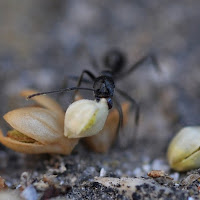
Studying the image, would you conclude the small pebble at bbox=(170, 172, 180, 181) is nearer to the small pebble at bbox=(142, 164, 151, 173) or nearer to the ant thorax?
the small pebble at bbox=(142, 164, 151, 173)

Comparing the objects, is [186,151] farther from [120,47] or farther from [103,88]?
[120,47]

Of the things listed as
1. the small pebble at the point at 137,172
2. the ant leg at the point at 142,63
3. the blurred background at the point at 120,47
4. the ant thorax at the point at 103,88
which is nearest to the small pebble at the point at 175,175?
the small pebble at the point at 137,172

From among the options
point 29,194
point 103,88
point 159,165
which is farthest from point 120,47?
point 29,194

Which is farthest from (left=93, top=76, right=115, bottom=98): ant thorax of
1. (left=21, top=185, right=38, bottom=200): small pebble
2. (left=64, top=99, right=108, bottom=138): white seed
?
(left=21, top=185, right=38, bottom=200): small pebble

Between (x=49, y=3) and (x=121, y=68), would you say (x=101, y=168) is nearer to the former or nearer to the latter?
(x=121, y=68)

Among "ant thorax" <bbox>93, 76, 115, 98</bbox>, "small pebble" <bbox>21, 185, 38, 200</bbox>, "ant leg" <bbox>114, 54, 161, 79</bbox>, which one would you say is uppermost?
"ant leg" <bbox>114, 54, 161, 79</bbox>

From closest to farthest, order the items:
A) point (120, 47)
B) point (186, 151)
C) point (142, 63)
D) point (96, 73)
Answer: point (186, 151)
point (142, 63)
point (96, 73)
point (120, 47)
